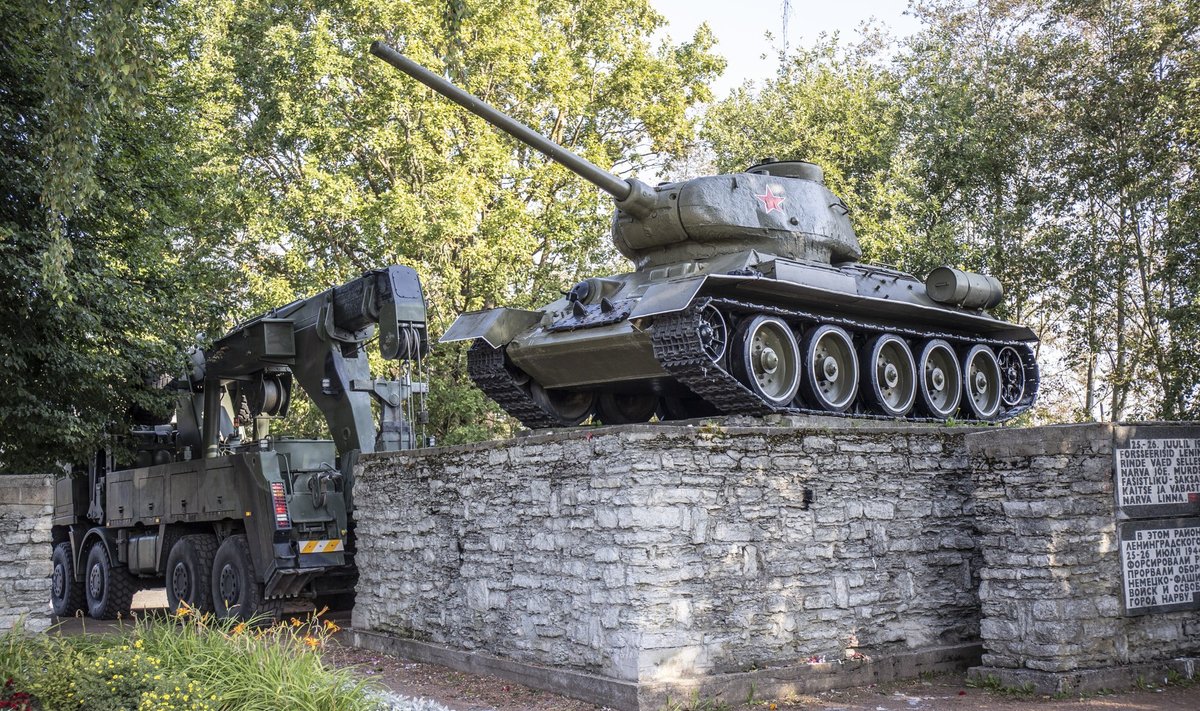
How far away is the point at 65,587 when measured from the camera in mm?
15242

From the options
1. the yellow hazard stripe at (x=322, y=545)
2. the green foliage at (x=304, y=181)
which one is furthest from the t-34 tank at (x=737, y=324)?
the green foliage at (x=304, y=181)

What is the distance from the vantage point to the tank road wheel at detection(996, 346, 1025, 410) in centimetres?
1420

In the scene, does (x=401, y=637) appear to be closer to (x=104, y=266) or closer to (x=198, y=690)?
(x=198, y=690)

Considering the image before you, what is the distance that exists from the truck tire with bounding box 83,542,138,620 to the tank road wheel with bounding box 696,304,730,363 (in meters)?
8.17

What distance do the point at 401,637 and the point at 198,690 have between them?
381 cm

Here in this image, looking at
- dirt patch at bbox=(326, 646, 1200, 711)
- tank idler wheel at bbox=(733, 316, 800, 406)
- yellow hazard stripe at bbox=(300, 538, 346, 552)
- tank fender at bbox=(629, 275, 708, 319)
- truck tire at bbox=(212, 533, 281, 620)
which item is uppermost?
tank fender at bbox=(629, 275, 708, 319)

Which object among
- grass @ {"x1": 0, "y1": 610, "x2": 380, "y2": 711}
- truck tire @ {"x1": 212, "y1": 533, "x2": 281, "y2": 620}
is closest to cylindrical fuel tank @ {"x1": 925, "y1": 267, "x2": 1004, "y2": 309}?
truck tire @ {"x1": 212, "y1": 533, "x2": 281, "y2": 620}

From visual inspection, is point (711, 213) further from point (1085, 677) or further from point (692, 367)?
point (1085, 677)

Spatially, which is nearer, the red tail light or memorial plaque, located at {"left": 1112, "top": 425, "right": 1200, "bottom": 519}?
memorial plaque, located at {"left": 1112, "top": 425, "right": 1200, "bottom": 519}

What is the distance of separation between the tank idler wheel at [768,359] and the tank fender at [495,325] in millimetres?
2582

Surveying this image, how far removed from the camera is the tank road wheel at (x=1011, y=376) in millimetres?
14203

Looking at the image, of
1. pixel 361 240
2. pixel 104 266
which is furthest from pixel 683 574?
pixel 361 240

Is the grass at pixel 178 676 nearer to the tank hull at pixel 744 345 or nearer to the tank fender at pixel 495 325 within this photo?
the tank hull at pixel 744 345

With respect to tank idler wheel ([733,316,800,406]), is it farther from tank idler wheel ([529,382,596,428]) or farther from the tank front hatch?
tank idler wheel ([529,382,596,428])
